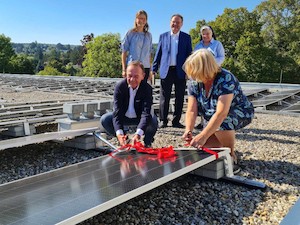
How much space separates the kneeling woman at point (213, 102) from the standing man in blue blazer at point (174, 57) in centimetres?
225

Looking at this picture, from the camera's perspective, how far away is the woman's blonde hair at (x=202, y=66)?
3.53m

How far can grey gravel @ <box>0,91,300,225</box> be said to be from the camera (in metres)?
2.97

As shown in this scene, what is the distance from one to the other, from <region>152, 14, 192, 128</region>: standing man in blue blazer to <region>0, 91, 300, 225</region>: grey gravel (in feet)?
3.30

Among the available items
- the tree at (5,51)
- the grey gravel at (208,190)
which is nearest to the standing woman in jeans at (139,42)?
the grey gravel at (208,190)

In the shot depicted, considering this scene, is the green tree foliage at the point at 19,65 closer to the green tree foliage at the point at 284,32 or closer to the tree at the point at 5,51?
the tree at the point at 5,51

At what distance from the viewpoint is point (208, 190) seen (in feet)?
11.6

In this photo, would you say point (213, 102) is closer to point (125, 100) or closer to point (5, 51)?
point (125, 100)

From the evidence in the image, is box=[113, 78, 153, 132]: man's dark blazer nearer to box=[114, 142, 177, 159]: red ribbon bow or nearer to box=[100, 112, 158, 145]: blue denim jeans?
box=[100, 112, 158, 145]: blue denim jeans

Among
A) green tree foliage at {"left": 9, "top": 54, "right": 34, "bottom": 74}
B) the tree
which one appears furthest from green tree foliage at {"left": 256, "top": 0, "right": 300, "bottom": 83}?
the tree

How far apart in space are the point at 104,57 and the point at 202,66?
134 feet

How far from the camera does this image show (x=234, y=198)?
337 cm

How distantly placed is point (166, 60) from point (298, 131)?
2688 mm

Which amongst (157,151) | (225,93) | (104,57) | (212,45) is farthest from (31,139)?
(104,57)

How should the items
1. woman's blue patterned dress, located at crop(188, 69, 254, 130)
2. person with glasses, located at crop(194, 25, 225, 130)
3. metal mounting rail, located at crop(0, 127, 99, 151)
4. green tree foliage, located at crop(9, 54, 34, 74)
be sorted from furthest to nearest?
1. green tree foliage, located at crop(9, 54, 34, 74)
2. person with glasses, located at crop(194, 25, 225, 130)
3. metal mounting rail, located at crop(0, 127, 99, 151)
4. woman's blue patterned dress, located at crop(188, 69, 254, 130)
